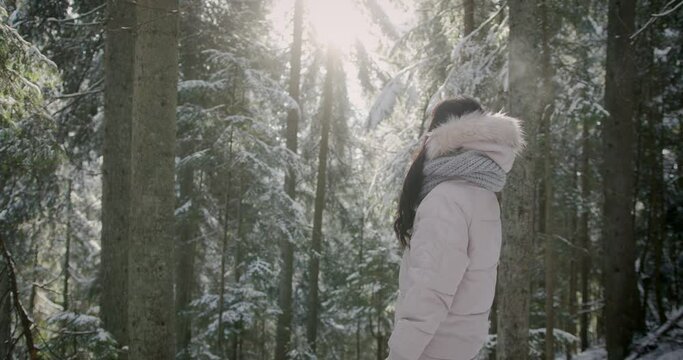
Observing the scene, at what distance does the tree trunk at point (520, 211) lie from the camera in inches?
228

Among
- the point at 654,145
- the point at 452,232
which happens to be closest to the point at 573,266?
the point at 654,145

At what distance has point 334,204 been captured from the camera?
18.3 meters

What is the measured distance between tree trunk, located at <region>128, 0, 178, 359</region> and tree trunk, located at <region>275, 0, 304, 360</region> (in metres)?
9.66

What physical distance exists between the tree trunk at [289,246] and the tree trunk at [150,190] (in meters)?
9.66

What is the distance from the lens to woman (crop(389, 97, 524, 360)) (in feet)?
7.19

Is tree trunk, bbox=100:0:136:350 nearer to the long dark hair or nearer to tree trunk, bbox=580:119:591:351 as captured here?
the long dark hair

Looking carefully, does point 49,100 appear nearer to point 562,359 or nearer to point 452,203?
point 452,203

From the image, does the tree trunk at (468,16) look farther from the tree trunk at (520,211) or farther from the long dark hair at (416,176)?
the long dark hair at (416,176)

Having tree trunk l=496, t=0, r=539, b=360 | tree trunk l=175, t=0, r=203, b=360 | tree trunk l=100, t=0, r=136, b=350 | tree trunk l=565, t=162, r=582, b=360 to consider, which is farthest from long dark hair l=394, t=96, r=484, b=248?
tree trunk l=565, t=162, r=582, b=360

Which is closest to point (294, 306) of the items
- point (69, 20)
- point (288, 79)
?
point (288, 79)

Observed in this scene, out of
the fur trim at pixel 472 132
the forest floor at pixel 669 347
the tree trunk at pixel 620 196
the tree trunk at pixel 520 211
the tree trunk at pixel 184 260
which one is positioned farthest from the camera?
the tree trunk at pixel 184 260

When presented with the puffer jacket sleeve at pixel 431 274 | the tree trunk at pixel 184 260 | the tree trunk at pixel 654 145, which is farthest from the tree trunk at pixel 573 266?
the puffer jacket sleeve at pixel 431 274

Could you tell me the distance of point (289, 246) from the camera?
47.3 feet

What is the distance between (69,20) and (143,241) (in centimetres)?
578
